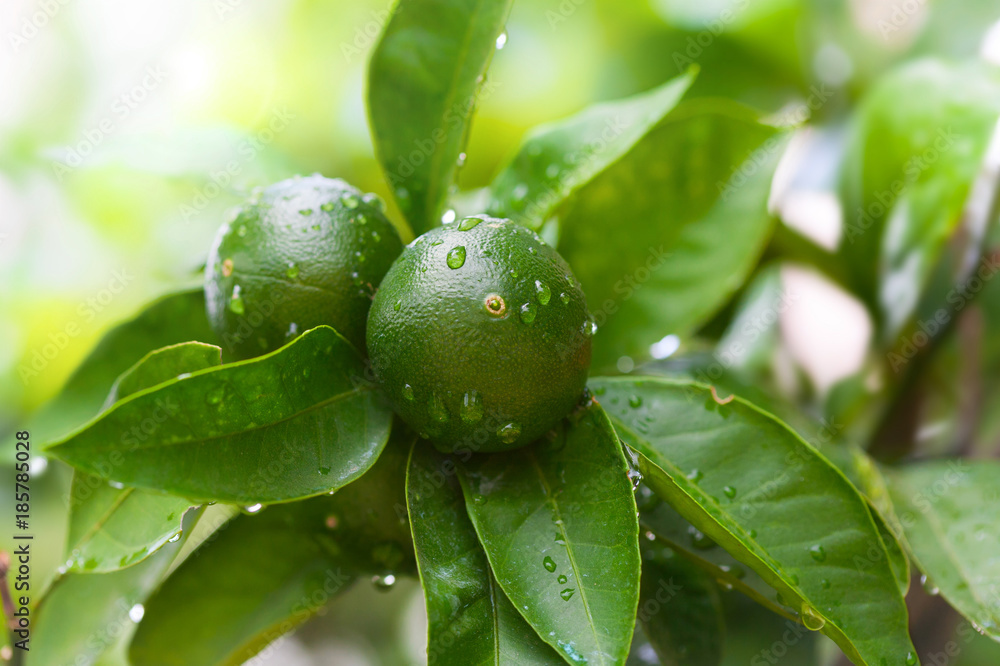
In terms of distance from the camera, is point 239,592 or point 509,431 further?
point 239,592

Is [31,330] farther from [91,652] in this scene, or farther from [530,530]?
[530,530]

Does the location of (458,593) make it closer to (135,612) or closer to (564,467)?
(564,467)

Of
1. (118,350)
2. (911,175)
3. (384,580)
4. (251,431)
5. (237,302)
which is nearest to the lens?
(251,431)

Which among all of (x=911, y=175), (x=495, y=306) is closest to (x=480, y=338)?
(x=495, y=306)

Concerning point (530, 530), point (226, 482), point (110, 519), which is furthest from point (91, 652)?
point (530, 530)

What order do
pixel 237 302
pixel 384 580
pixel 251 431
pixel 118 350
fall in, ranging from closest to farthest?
pixel 251 431 < pixel 237 302 < pixel 384 580 < pixel 118 350

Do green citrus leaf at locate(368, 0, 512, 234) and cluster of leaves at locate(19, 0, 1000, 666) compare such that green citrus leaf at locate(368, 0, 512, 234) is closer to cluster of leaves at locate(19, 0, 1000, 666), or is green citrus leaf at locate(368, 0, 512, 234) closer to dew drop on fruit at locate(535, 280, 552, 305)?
cluster of leaves at locate(19, 0, 1000, 666)
